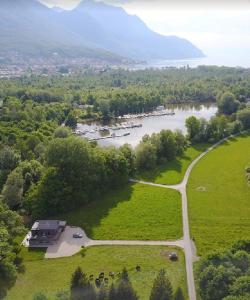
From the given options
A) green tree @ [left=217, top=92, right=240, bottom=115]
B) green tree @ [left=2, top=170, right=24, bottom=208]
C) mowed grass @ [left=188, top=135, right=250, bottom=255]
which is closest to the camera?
mowed grass @ [left=188, top=135, right=250, bottom=255]

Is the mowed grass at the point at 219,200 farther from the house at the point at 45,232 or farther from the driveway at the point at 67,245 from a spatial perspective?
the house at the point at 45,232

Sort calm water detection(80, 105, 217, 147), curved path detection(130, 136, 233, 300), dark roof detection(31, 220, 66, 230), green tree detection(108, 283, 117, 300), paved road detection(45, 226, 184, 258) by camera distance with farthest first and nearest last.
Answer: calm water detection(80, 105, 217, 147) → dark roof detection(31, 220, 66, 230) → paved road detection(45, 226, 184, 258) → curved path detection(130, 136, 233, 300) → green tree detection(108, 283, 117, 300)

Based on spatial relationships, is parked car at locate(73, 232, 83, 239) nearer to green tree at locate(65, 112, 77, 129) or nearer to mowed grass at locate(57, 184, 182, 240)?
mowed grass at locate(57, 184, 182, 240)

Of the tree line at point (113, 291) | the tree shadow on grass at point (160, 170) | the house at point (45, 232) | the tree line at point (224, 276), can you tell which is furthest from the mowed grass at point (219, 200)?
the house at point (45, 232)

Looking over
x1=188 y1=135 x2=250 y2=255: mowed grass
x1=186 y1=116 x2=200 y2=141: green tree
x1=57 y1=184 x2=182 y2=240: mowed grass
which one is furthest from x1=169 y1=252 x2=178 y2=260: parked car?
x1=186 y1=116 x2=200 y2=141: green tree

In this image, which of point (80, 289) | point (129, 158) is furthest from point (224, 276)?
point (129, 158)

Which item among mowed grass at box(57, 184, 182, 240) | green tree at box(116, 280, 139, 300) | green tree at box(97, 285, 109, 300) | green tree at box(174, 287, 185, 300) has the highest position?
green tree at box(174, 287, 185, 300)

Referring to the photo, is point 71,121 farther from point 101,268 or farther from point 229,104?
point 101,268
